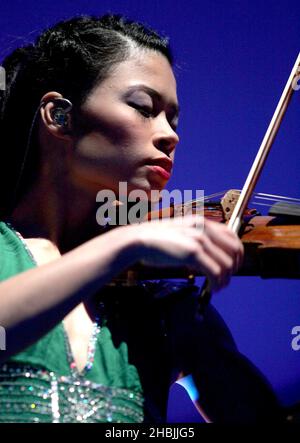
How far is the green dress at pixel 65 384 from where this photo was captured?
606 millimetres

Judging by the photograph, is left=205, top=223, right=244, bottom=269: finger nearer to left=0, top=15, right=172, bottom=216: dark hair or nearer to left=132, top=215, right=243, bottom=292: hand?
left=132, top=215, right=243, bottom=292: hand

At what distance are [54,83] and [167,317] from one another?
36 cm

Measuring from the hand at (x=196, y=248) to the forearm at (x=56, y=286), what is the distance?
0.06 feet

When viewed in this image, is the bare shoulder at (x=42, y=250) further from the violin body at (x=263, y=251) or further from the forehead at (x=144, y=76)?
the forehead at (x=144, y=76)

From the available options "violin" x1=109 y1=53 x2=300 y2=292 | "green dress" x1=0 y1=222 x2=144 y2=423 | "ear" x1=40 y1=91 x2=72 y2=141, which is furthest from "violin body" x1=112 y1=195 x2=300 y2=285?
"ear" x1=40 y1=91 x2=72 y2=141

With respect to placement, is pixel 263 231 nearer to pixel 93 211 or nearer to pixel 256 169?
pixel 256 169

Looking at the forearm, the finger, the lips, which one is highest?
the lips

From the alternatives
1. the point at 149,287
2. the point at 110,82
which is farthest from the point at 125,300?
the point at 110,82

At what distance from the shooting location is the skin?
51cm

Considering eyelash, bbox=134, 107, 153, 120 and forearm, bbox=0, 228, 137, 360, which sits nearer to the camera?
forearm, bbox=0, 228, 137, 360

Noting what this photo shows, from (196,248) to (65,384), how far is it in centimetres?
24

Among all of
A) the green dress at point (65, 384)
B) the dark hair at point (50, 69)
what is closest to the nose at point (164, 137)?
the dark hair at point (50, 69)
